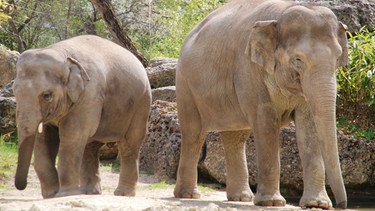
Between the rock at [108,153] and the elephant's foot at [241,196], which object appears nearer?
the elephant's foot at [241,196]

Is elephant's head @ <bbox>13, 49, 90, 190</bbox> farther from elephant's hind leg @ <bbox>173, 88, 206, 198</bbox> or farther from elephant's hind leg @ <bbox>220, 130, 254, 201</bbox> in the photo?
elephant's hind leg @ <bbox>220, 130, 254, 201</bbox>

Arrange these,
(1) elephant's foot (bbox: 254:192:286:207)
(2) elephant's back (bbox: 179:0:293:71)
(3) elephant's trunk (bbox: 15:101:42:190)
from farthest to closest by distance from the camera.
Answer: (2) elephant's back (bbox: 179:0:293:71), (1) elephant's foot (bbox: 254:192:286:207), (3) elephant's trunk (bbox: 15:101:42:190)

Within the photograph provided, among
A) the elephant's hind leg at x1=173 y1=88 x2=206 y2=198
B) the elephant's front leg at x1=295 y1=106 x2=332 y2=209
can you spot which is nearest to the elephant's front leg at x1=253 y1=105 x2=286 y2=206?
the elephant's front leg at x1=295 y1=106 x2=332 y2=209

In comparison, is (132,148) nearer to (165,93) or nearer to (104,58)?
(104,58)

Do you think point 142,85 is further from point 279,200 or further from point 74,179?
point 279,200

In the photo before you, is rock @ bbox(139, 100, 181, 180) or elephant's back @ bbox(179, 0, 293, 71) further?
rock @ bbox(139, 100, 181, 180)

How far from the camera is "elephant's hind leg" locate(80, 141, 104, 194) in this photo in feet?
35.1

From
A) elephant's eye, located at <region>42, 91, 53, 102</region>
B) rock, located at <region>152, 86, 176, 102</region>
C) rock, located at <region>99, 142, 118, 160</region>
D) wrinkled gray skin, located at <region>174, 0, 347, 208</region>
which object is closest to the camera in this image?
wrinkled gray skin, located at <region>174, 0, 347, 208</region>

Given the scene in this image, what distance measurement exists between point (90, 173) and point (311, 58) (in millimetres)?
3583

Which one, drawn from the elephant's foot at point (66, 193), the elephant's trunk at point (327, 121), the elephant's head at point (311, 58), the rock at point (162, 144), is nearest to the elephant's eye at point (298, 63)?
the elephant's head at point (311, 58)

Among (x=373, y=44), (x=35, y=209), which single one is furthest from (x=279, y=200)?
(x=373, y=44)

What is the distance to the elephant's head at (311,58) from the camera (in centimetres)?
823

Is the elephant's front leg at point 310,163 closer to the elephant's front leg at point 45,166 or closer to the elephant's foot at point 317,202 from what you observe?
the elephant's foot at point 317,202

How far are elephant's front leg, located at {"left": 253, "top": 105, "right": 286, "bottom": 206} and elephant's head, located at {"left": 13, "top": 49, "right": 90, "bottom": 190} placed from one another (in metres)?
2.10
